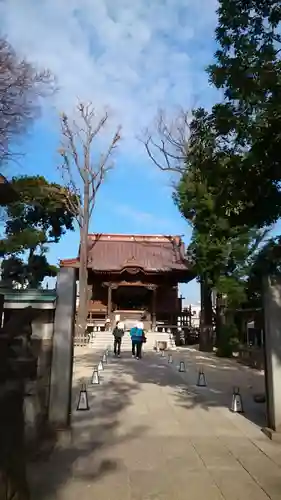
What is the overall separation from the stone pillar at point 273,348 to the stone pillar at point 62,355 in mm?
2964

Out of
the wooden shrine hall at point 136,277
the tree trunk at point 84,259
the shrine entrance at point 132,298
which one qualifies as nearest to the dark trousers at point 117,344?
the tree trunk at point 84,259

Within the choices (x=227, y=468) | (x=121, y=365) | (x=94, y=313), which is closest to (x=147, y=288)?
(x=94, y=313)

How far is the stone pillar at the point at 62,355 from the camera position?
21.0 ft

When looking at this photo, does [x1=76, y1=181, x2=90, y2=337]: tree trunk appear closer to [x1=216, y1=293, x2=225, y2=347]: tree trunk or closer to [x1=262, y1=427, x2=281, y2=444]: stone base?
[x1=216, y1=293, x2=225, y2=347]: tree trunk

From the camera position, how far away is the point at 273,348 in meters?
6.64

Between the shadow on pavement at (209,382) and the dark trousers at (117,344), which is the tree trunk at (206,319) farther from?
the dark trousers at (117,344)

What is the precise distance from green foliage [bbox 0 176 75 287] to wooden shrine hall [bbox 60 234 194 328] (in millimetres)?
2047

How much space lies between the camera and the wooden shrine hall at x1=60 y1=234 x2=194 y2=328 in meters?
30.5

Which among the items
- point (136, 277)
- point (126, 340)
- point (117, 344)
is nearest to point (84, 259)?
point (136, 277)

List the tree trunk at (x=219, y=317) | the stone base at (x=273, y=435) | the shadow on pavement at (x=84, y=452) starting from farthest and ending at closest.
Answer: the tree trunk at (x=219, y=317), the stone base at (x=273, y=435), the shadow on pavement at (x=84, y=452)

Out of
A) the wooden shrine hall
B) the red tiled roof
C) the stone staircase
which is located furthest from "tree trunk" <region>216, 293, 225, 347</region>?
the red tiled roof

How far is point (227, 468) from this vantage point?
16.8 feet

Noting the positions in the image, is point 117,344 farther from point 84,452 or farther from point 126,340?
point 84,452

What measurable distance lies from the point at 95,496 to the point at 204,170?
5.02 m
